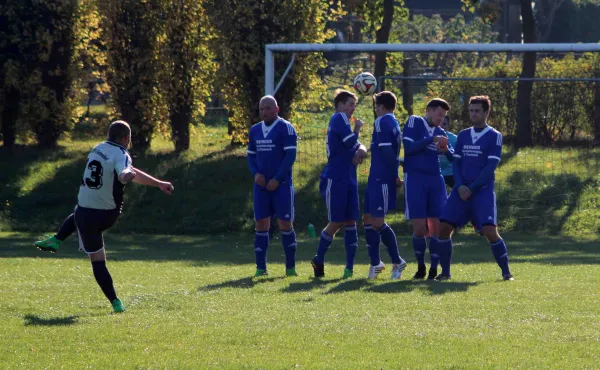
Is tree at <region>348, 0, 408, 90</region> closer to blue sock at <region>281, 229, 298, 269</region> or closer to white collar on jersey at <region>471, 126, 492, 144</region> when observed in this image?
blue sock at <region>281, 229, 298, 269</region>

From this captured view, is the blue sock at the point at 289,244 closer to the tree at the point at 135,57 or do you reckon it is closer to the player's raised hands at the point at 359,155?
the player's raised hands at the point at 359,155

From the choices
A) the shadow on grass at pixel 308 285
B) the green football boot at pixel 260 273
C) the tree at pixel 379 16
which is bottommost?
the green football boot at pixel 260 273

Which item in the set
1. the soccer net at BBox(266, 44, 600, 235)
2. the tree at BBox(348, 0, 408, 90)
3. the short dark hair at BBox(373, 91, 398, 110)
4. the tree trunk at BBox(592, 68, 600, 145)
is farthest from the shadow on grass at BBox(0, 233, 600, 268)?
the tree at BBox(348, 0, 408, 90)

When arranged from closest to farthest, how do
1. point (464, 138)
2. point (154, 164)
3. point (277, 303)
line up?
point (277, 303), point (464, 138), point (154, 164)

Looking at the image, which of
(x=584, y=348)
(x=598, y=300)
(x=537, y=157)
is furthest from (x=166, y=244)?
(x=584, y=348)

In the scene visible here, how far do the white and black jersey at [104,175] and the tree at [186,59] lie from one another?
1374 cm

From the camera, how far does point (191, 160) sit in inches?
911

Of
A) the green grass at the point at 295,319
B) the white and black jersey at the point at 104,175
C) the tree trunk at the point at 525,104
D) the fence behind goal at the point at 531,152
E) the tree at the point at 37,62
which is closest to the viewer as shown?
the green grass at the point at 295,319

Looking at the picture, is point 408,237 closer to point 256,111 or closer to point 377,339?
point 256,111

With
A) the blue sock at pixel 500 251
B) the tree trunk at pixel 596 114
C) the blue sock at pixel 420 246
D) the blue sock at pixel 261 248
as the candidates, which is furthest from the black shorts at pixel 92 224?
the tree trunk at pixel 596 114

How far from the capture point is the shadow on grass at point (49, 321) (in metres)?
8.52

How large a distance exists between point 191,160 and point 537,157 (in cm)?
783

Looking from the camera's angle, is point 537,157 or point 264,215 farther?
point 537,157

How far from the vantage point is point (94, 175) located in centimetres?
907
